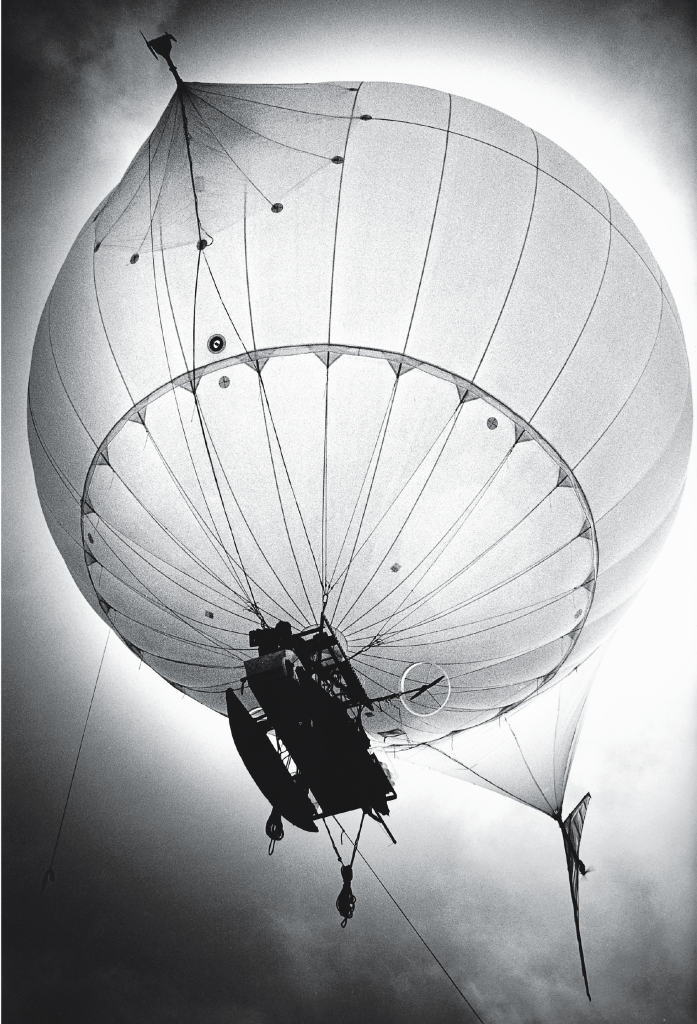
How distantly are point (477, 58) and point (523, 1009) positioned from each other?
1592 cm

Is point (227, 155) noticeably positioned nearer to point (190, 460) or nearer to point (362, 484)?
point (190, 460)

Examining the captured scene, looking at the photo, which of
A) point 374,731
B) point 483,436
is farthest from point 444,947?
point 483,436

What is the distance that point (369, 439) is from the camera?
279 inches

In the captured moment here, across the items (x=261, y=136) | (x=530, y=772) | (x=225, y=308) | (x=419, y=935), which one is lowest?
(x=419, y=935)

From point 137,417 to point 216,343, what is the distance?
3.66 feet

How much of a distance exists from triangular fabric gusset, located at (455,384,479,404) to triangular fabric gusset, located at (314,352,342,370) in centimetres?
113

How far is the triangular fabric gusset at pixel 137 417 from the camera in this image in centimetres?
740

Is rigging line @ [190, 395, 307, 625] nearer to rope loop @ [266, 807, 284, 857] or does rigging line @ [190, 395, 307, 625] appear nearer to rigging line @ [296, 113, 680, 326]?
rope loop @ [266, 807, 284, 857]

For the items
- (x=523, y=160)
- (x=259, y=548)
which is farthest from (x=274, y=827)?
(x=523, y=160)

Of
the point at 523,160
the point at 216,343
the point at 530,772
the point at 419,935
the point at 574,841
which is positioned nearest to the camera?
the point at 216,343

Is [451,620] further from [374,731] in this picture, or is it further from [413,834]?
[413,834]

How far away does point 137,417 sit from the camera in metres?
7.42

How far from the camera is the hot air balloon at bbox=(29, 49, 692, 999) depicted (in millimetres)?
6840

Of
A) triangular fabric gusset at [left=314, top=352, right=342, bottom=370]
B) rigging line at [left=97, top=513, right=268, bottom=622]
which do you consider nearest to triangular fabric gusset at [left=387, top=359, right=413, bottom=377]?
triangular fabric gusset at [left=314, top=352, right=342, bottom=370]
